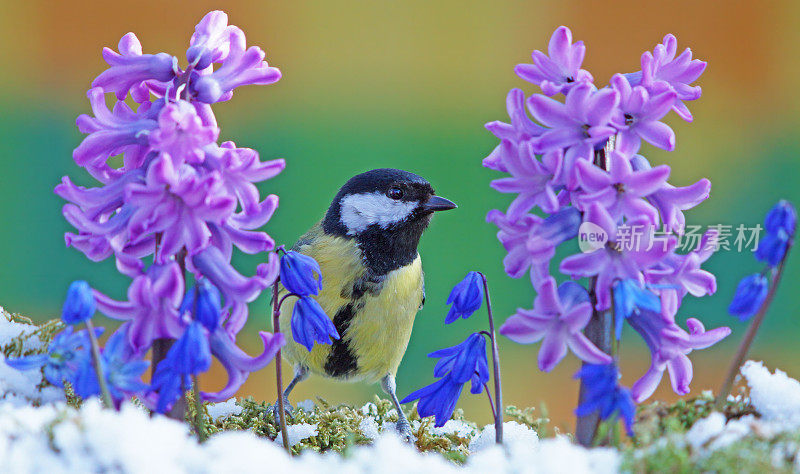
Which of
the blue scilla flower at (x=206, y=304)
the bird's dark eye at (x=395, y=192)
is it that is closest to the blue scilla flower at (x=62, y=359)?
the blue scilla flower at (x=206, y=304)

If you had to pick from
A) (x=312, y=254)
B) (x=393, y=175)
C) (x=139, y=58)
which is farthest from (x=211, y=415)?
(x=139, y=58)

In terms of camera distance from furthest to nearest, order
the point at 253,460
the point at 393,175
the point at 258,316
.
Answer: the point at 258,316 → the point at 393,175 → the point at 253,460

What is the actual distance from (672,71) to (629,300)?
0.31 meters

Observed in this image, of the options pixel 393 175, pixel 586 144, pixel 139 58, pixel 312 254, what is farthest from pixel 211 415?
pixel 586 144

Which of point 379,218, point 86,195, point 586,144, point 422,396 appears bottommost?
point 422,396

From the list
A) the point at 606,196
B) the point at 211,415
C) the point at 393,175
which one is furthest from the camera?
the point at 393,175

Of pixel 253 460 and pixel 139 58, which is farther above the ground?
pixel 139 58

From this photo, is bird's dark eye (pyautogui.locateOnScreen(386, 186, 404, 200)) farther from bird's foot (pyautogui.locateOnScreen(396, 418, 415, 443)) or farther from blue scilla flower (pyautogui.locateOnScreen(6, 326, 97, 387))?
blue scilla flower (pyautogui.locateOnScreen(6, 326, 97, 387))

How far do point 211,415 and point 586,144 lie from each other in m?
0.78

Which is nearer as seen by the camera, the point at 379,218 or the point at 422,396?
the point at 422,396

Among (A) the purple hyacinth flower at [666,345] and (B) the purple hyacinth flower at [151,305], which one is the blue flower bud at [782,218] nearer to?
(A) the purple hyacinth flower at [666,345]

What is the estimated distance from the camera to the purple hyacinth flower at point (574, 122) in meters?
0.79

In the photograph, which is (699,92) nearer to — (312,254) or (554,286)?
(554,286)

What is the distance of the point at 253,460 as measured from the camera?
26.4 inches
